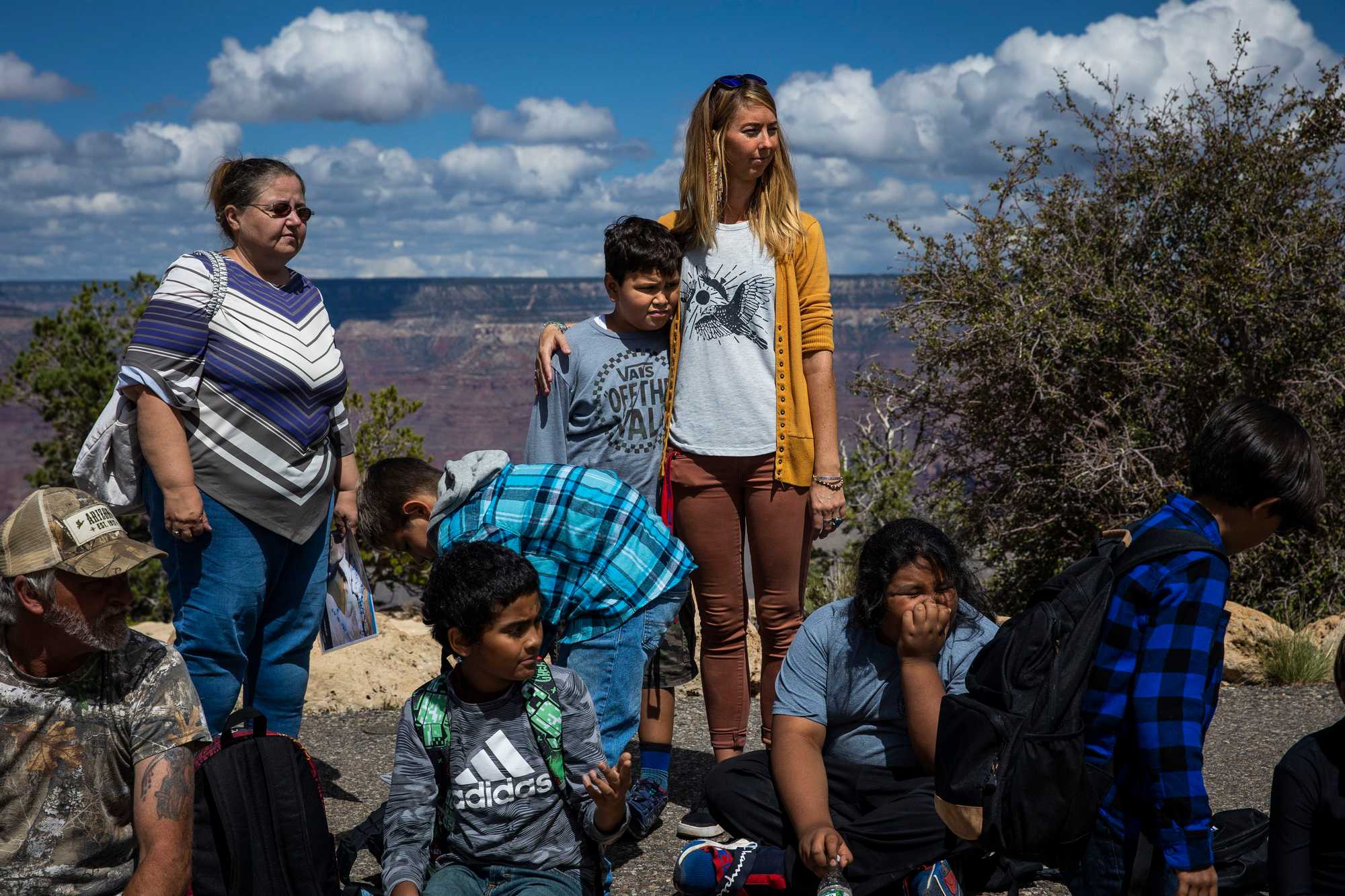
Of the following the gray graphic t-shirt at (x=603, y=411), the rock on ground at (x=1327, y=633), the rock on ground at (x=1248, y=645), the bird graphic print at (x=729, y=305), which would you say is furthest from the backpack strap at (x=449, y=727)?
the rock on ground at (x=1327, y=633)

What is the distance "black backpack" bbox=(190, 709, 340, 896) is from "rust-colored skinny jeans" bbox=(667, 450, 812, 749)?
4.29ft

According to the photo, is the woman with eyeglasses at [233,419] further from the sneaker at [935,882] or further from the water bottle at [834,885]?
the sneaker at [935,882]

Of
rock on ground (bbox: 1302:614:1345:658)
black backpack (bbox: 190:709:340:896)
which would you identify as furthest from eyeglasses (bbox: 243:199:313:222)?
rock on ground (bbox: 1302:614:1345:658)

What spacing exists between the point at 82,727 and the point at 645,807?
137 centimetres

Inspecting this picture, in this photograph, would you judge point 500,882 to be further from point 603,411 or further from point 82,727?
point 603,411

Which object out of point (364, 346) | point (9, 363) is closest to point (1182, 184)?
point (9, 363)

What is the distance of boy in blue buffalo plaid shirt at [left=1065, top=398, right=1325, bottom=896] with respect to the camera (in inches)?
90.5

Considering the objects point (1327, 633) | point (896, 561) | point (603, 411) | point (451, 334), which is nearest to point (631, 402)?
point (603, 411)

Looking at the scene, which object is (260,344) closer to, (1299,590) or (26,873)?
(26,873)

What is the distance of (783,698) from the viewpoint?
2977mm

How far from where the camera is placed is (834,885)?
8.66 ft

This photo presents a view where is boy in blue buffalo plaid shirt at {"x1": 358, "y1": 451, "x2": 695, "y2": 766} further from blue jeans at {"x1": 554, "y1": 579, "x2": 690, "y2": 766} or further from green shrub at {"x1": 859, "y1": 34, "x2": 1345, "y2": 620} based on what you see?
green shrub at {"x1": 859, "y1": 34, "x2": 1345, "y2": 620}

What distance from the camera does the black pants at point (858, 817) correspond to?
110 inches

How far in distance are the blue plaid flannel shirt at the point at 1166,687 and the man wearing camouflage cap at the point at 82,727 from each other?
1814 mm
